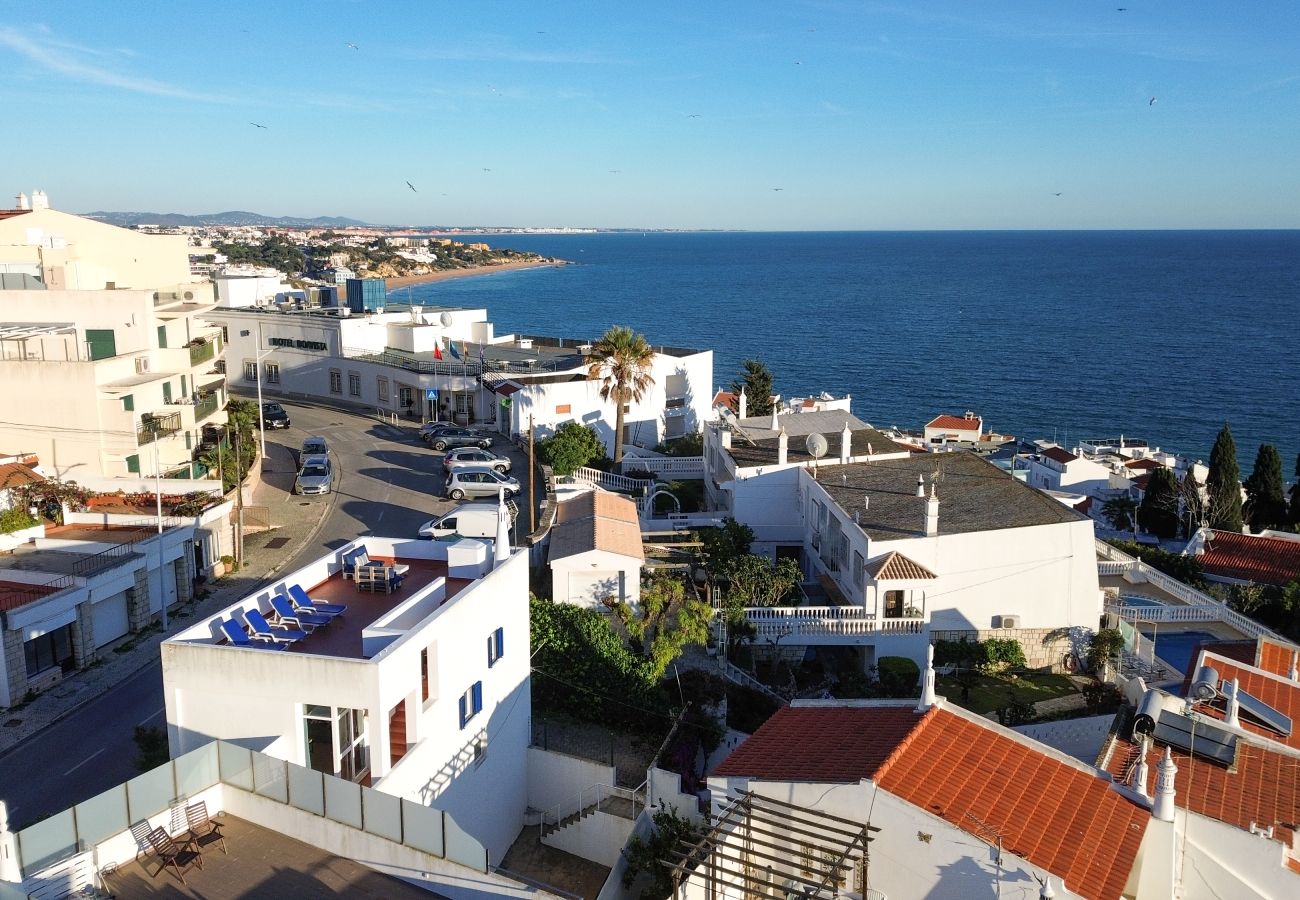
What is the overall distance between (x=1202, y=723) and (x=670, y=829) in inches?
381

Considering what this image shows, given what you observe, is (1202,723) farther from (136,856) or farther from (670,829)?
(136,856)

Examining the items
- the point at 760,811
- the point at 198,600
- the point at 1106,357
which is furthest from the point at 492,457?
the point at 1106,357

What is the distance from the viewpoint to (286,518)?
37.7 metres

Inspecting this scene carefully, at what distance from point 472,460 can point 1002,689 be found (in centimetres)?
2271

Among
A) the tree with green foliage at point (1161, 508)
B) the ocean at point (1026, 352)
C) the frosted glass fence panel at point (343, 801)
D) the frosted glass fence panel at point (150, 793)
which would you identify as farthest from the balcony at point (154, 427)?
the ocean at point (1026, 352)

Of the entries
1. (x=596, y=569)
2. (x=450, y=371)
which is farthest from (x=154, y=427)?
(x=596, y=569)

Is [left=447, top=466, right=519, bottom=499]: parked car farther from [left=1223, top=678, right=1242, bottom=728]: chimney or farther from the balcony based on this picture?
[left=1223, top=678, right=1242, bottom=728]: chimney

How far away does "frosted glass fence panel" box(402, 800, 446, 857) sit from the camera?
13125 millimetres

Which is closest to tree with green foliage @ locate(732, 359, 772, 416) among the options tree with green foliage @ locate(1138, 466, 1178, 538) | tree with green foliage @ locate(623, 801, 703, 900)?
tree with green foliage @ locate(1138, 466, 1178, 538)

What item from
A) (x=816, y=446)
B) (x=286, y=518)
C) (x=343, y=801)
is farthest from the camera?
(x=286, y=518)

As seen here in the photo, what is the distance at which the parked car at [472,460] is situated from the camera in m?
41.7

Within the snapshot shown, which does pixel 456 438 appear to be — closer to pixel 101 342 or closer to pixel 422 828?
pixel 101 342

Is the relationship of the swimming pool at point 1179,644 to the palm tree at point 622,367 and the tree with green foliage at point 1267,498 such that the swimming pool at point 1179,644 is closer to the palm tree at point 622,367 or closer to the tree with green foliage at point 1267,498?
the tree with green foliage at point 1267,498

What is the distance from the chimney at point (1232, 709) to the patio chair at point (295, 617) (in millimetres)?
16349
